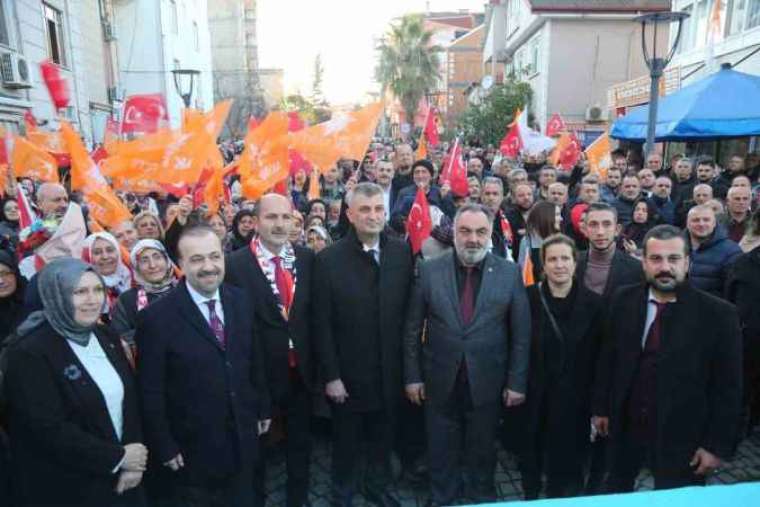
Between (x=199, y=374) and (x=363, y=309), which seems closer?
(x=199, y=374)

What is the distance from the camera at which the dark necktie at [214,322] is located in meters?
2.82

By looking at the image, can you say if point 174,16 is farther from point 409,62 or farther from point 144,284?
point 144,284

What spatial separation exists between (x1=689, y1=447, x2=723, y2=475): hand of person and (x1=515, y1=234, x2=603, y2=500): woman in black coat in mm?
604

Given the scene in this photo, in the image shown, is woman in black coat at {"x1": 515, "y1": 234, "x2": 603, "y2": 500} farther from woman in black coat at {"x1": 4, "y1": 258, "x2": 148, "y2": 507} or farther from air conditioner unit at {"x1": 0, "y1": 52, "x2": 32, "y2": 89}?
air conditioner unit at {"x1": 0, "y1": 52, "x2": 32, "y2": 89}

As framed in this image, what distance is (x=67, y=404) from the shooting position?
2.40m

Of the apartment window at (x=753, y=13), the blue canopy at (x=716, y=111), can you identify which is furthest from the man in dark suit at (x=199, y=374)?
the apartment window at (x=753, y=13)

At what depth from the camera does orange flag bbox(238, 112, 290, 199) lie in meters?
5.92

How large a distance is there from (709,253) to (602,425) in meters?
1.96

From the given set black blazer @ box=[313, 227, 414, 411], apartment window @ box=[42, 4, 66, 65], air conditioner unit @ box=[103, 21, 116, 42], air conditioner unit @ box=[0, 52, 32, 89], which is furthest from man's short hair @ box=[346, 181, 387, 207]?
air conditioner unit @ box=[103, 21, 116, 42]

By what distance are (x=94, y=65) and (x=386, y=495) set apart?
19.9 m

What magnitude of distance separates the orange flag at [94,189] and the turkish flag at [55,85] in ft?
27.8

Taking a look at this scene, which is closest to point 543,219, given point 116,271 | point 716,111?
point 116,271

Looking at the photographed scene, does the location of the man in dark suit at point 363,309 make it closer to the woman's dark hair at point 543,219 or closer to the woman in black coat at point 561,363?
the woman in black coat at point 561,363

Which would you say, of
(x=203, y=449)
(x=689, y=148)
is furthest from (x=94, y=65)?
(x=203, y=449)
